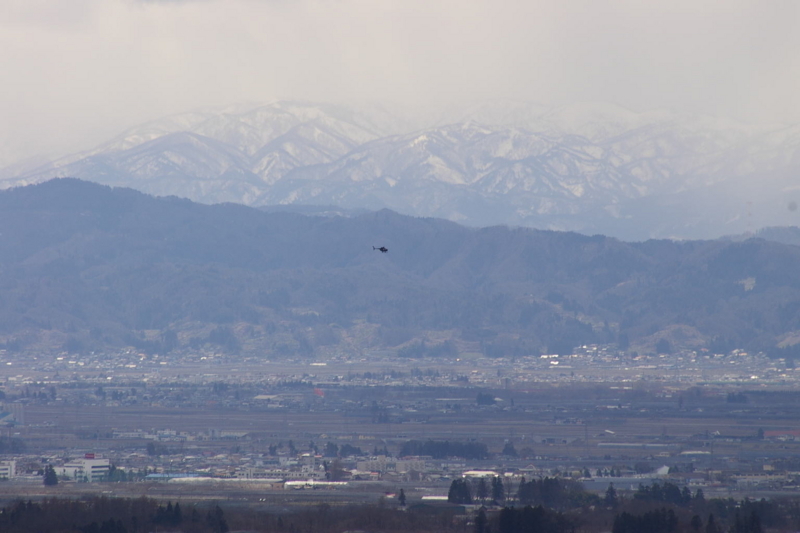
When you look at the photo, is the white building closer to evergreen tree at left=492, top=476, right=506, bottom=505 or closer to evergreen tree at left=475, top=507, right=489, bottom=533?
evergreen tree at left=492, top=476, right=506, bottom=505

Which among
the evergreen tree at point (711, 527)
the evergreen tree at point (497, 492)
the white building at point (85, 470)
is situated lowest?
the evergreen tree at point (711, 527)

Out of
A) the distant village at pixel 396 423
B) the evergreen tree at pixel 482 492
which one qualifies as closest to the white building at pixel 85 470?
the distant village at pixel 396 423

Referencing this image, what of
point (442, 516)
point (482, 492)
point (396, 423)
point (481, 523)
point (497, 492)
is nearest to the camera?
point (481, 523)

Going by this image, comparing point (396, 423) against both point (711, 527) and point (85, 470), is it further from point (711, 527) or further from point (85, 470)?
point (711, 527)

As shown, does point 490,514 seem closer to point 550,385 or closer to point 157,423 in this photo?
point 157,423

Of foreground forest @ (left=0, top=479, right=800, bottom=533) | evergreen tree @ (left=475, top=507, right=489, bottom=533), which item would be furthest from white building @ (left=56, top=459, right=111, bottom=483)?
evergreen tree @ (left=475, top=507, right=489, bottom=533)

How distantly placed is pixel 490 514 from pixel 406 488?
14480 mm

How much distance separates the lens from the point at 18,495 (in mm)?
80375

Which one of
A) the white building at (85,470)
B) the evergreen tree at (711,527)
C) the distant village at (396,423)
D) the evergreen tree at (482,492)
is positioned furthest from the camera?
the distant village at (396,423)

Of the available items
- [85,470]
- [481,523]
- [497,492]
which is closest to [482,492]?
[497,492]

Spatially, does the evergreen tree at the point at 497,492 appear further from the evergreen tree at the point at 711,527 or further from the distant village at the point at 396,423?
the evergreen tree at the point at 711,527

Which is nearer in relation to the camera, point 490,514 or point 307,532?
point 307,532

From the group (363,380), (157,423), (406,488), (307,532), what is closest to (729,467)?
(406,488)

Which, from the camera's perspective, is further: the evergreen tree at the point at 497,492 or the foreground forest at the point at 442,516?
the evergreen tree at the point at 497,492
